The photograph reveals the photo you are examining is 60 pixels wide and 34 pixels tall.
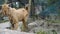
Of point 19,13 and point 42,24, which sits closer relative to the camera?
point 19,13

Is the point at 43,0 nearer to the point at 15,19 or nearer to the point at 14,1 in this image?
the point at 14,1

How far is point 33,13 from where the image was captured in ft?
23.7

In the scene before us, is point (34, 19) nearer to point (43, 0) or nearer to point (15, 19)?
point (43, 0)

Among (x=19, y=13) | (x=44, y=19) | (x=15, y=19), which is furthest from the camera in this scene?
(x=44, y=19)

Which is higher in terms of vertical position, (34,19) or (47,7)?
(47,7)

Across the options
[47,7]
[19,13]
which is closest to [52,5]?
[47,7]

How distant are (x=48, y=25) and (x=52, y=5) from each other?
2.19ft

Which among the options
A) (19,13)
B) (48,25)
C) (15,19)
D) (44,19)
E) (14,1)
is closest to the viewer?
(15,19)

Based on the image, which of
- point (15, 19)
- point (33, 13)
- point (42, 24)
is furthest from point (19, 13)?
point (33, 13)

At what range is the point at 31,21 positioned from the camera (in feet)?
23.0

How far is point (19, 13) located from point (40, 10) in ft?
5.52

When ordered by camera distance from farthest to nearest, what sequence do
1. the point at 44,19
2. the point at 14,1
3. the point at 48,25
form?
the point at 14,1
the point at 44,19
the point at 48,25

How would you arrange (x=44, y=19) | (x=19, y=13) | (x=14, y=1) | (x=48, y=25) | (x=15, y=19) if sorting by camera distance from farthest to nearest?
(x=14, y=1), (x=44, y=19), (x=48, y=25), (x=19, y=13), (x=15, y=19)

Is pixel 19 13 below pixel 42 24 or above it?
above
